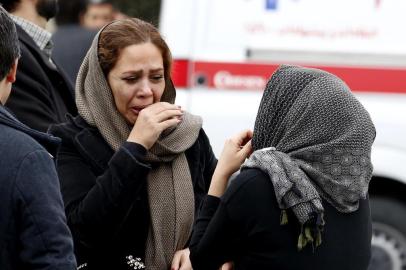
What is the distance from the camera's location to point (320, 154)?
2918 millimetres

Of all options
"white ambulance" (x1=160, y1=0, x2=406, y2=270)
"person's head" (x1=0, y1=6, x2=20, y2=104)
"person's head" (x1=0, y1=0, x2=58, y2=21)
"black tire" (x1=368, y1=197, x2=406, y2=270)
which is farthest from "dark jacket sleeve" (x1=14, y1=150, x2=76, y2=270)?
"black tire" (x1=368, y1=197, x2=406, y2=270)

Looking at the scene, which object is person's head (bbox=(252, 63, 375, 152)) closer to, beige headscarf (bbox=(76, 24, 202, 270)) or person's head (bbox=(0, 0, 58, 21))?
beige headscarf (bbox=(76, 24, 202, 270))

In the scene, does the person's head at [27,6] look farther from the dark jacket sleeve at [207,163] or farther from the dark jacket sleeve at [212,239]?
the dark jacket sleeve at [212,239]

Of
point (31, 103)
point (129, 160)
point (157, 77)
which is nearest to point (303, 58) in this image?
point (31, 103)

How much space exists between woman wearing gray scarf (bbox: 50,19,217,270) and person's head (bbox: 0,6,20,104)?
0.47 m

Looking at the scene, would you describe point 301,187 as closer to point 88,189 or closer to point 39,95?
point 88,189

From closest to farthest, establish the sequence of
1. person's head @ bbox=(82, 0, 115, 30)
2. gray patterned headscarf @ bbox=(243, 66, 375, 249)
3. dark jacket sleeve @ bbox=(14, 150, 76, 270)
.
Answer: dark jacket sleeve @ bbox=(14, 150, 76, 270)
gray patterned headscarf @ bbox=(243, 66, 375, 249)
person's head @ bbox=(82, 0, 115, 30)

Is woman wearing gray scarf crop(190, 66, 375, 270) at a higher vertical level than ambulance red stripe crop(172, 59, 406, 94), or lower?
higher

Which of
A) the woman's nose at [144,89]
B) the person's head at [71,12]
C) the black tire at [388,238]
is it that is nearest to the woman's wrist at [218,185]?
the woman's nose at [144,89]

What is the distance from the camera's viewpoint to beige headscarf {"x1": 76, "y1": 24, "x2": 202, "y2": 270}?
327cm

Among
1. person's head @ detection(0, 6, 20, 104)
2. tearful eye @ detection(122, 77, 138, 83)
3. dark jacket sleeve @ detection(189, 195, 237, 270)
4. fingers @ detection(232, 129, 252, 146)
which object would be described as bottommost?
dark jacket sleeve @ detection(189, 195, 237, 270)

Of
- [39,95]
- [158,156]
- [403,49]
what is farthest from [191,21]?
[158,156]

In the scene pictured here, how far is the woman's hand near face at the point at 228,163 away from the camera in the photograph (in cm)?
315

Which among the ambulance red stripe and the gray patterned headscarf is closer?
the gray patterned headscarf
